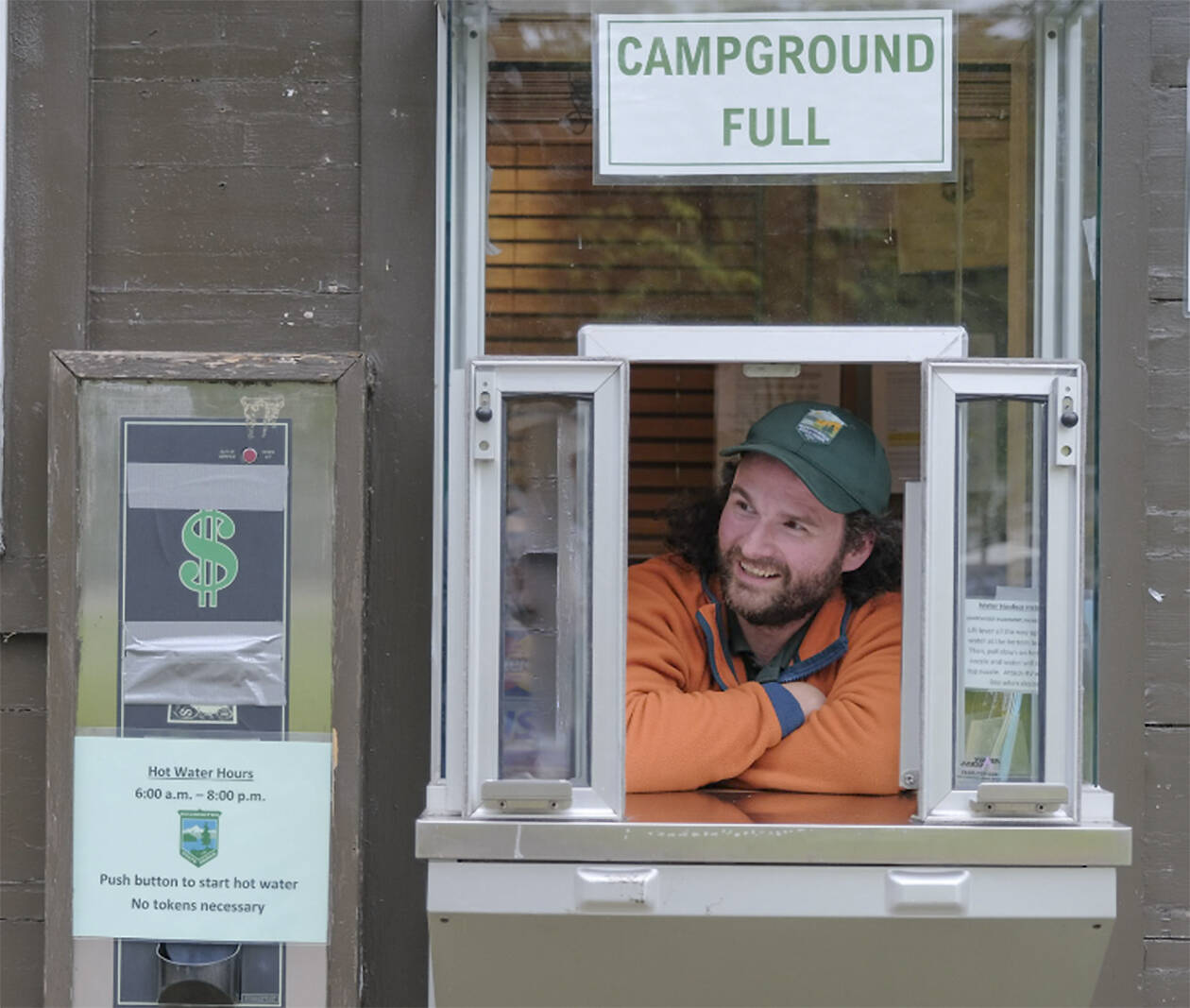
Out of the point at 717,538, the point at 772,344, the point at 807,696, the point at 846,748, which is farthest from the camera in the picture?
the point at 717,538

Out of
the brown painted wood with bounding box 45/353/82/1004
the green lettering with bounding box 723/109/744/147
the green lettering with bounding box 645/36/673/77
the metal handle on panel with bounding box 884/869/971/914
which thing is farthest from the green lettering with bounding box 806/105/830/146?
the brown painted wood with bounding box 45/353/82/1004

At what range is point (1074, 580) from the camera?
93.2 inches

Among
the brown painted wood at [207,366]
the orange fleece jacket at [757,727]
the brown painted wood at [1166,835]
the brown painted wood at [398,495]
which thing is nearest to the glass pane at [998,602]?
the orange fleece jacket at [757,727]

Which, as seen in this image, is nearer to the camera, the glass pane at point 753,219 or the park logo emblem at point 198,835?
the glass pane at point 753,219

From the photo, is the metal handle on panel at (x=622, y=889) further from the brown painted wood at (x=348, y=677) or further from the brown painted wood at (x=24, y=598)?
the brown painted wood at (x=24, y=598)

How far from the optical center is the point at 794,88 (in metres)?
2.53

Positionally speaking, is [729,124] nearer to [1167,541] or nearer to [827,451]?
[827,451]

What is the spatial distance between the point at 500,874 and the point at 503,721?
0.24m

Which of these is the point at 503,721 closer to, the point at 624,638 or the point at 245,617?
the point at 624,638

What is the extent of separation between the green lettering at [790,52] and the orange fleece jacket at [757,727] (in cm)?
100

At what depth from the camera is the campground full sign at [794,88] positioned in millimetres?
2527

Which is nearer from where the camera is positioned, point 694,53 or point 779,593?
point 694,53

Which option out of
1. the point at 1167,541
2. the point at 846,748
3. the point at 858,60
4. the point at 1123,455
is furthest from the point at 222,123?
the point at 1167,541

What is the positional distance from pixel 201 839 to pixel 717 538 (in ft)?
3.83
